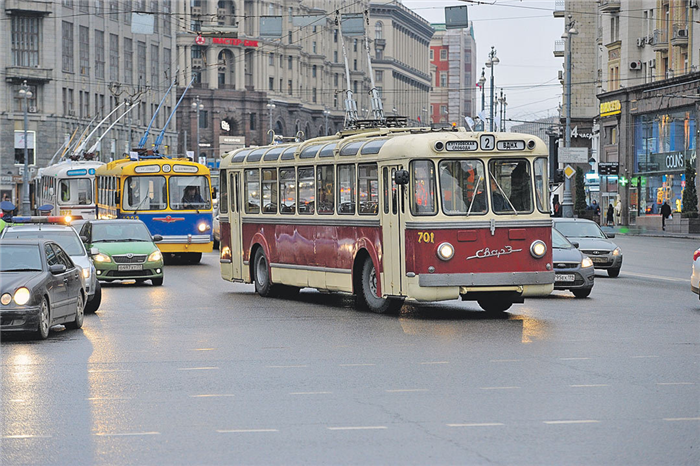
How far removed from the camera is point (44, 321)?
53.5 ft

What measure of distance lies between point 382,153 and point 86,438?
10658 mm

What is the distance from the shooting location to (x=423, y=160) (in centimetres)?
1853

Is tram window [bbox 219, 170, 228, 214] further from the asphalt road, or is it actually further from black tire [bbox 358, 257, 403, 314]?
black tire [bbox 358, 257, 403, 314]

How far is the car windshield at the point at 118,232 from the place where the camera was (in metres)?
28.5

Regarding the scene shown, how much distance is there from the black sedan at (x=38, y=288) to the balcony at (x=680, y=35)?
2017 inches

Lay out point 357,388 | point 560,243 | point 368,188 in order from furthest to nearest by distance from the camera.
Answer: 1. point 560,243
2. point 368,188
3. point 357,388

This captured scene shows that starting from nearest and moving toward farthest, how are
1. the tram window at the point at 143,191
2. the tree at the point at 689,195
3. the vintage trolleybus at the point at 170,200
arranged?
1. the vintage trolleybus at the point at 170,200
2. the tram window at the point at 143,191
3. the tree at the point at 689,195

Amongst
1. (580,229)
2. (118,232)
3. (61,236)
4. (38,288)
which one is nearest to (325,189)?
(61,236)

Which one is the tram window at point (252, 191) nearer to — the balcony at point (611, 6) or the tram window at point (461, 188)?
the tram window at point (461, 188)

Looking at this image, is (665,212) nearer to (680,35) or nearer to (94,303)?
(680,35)

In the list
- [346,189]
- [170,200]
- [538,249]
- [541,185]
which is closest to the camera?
[538,249]

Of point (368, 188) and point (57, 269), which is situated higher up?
point (368, 188)

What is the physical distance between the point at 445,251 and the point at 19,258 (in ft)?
18.8

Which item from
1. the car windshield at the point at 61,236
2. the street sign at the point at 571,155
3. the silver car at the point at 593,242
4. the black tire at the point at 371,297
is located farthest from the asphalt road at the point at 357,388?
the street sign at the point at 571,155
